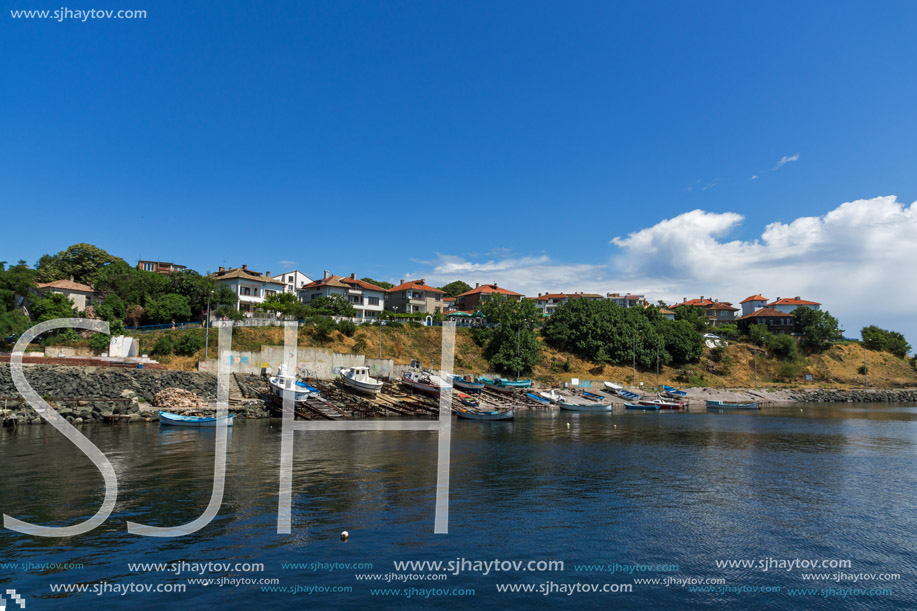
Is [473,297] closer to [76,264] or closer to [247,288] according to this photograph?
[247,288]

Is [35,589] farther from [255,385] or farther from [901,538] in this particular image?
[255,385]

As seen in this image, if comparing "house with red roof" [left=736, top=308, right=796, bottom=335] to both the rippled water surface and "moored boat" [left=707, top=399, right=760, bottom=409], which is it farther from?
the rippled water surface

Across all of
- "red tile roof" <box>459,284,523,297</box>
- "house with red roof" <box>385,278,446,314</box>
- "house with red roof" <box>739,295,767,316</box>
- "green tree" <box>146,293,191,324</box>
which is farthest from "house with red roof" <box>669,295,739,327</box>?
"green tree" <box>146,293,191,324</box>

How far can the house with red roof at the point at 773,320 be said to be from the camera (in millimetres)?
110219

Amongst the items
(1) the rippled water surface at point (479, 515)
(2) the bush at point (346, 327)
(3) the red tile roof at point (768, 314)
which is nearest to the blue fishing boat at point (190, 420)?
(1) the rippled water surface at point (479, 515)

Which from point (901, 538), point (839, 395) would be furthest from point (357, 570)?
point (839, 395)

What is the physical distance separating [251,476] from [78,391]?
32237mm

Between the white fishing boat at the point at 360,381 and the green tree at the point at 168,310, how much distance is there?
25037mm

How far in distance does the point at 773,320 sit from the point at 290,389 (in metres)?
109

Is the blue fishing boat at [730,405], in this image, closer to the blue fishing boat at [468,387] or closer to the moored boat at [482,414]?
the blue fishing boat at [468,387]

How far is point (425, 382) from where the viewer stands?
60688 mm

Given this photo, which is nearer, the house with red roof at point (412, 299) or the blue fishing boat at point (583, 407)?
the blue fishing boat at point (583, 407)

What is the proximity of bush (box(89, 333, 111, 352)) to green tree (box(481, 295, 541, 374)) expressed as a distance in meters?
50.6

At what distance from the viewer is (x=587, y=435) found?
40.8m
